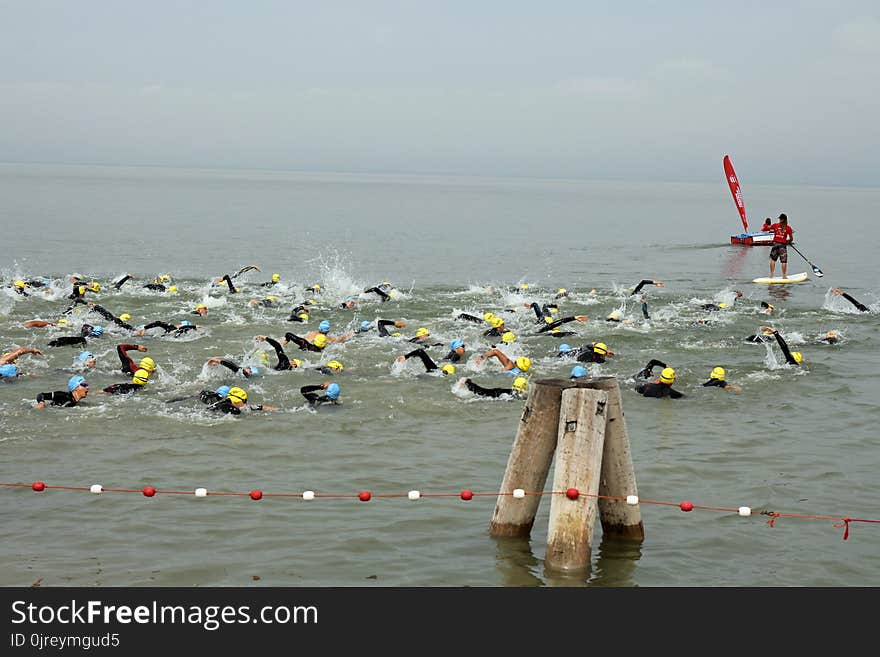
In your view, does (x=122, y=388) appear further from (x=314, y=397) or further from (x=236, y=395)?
(x=314, y=397)

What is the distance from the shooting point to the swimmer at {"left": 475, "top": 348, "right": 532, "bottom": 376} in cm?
1609

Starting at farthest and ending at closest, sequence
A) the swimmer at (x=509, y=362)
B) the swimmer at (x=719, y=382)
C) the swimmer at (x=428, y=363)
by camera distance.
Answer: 1. the swimmer at (x=509, y=362)
2. the swimmer at (x=428, y=363)
3. the swimmer at (x=719, y=382)

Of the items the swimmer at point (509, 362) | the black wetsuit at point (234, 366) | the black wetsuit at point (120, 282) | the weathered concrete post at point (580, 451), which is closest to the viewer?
the weathered concrete post at point (580, 451)

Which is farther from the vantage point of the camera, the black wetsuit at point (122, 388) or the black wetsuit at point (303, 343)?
the black wetsuit at point (303, 343)

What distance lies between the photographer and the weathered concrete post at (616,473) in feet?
23.9

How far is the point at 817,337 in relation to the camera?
19.8 metres

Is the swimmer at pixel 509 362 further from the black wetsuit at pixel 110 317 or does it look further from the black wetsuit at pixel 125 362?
the black wetsuit at pixel 110 317

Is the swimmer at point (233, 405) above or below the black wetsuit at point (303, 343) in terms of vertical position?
below

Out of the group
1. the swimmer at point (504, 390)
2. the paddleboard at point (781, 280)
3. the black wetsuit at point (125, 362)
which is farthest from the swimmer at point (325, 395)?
the paddleboard at point (781, 280)

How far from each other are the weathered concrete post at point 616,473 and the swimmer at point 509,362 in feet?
25.9

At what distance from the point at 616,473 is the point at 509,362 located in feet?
28.9

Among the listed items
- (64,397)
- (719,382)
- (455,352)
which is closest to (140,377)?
(64,397)
